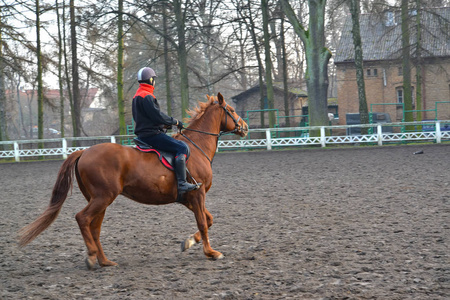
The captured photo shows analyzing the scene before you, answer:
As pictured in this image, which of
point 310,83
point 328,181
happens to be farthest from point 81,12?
point 328,181

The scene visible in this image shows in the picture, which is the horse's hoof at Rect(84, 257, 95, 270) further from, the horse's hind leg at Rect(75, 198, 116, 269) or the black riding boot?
the black riding boot

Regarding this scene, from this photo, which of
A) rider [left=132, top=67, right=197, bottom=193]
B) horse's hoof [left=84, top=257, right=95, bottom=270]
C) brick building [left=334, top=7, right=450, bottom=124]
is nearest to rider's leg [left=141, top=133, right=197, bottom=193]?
rider [left=132, top=67, right=197, bottom=193]

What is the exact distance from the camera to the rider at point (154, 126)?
21.1 ft

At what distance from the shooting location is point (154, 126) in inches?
257

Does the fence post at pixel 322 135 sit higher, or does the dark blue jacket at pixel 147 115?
the dark blue jacket at pixel 147 115

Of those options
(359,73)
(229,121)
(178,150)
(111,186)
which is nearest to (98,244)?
(111,186)

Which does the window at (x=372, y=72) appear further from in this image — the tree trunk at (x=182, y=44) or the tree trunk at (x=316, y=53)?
→ the tree trunk at (x=182, y=44)

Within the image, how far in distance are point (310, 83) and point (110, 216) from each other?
793 inches

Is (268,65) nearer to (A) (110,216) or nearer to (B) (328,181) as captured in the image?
(B) (328,181)

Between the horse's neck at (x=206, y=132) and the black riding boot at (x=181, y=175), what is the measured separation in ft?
2.26

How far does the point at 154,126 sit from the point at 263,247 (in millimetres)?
2150

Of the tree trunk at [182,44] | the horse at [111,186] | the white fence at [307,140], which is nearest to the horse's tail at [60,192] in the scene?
the horse at [111,186]

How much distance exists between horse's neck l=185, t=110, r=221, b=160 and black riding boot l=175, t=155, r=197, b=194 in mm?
688

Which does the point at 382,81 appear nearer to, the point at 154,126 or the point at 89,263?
the point at 154,126
